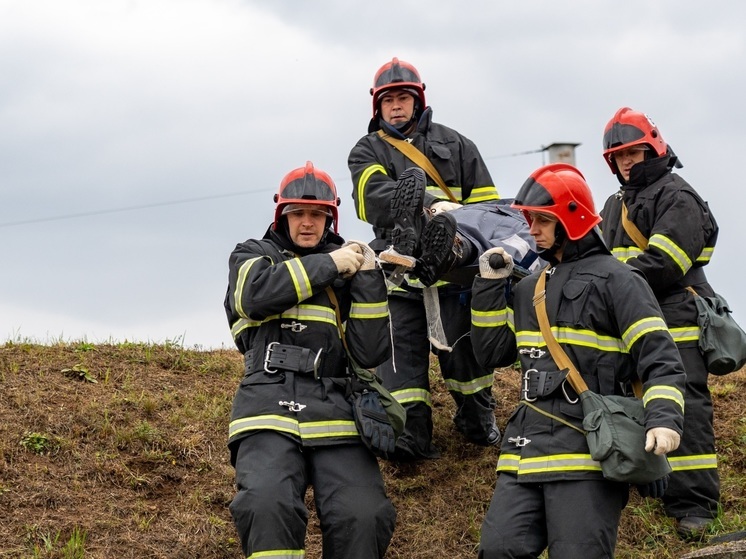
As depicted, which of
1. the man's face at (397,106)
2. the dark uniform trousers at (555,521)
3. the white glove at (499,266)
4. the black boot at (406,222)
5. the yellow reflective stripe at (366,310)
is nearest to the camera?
the dark uniform trousers at (555,521)

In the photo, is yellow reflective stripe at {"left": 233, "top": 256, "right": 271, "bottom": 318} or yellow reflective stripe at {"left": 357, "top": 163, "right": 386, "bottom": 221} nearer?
yellow reflective stripe at {"left": 233, "top": 256, "right": 271, "bottom": 318}

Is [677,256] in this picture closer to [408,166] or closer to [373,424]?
[408,166]

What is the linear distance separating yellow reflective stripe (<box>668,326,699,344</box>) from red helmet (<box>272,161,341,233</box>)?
236cm

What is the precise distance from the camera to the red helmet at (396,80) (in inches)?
309

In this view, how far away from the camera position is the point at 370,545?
5746 mm

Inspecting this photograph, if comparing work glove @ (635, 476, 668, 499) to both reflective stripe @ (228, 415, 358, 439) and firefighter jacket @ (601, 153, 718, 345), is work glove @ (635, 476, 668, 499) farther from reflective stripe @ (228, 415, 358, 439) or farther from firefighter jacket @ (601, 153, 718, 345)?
firefighter jacket @ (601, 153, 718, 345)

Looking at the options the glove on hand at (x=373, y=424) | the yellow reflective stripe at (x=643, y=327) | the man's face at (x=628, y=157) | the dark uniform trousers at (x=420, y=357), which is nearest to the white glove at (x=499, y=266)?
the yellow reflective stripe at (x=643, y=327)

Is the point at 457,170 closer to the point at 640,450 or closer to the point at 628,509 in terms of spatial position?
the point at 628,509

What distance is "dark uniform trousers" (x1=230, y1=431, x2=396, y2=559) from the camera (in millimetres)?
5598

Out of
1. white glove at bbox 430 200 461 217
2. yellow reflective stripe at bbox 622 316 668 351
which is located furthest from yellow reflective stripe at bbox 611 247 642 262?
yellow reflective stripe at bbox 622 316 668 351

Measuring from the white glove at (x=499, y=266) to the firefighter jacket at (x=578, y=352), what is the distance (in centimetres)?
11

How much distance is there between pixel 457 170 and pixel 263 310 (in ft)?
8.32

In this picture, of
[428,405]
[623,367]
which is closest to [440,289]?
[428,405]

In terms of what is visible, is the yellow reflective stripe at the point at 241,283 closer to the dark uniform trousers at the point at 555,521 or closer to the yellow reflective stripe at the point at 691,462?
the dark uniform trousers at the point at 555,521
